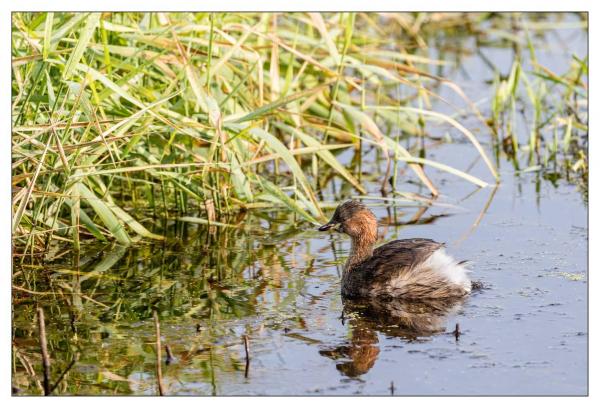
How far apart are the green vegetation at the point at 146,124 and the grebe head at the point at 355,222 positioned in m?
0.45

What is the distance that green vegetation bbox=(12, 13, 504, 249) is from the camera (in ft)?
22.9

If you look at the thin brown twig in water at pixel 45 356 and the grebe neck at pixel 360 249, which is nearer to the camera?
the thin brown twig in water at pixel 45 356

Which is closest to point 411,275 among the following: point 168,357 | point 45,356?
point 168,357

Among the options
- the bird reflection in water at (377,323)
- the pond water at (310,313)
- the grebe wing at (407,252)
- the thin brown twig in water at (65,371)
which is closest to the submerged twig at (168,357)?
the pond water at (310,313)

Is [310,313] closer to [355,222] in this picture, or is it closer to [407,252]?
[407,252]

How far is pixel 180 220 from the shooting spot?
821 cm

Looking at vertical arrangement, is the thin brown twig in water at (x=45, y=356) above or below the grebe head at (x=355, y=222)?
below

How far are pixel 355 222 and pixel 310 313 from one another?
109 cm

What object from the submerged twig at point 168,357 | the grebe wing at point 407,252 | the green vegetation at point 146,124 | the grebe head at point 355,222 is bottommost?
the submerged twig at point 168,357

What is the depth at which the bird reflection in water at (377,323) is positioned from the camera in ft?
18.1

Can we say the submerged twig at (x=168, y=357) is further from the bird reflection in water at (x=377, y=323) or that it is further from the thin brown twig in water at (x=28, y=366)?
the bird reflection in water at (x=377, y=323)

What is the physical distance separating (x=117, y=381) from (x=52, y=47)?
9.33ft

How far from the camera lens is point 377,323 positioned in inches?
245

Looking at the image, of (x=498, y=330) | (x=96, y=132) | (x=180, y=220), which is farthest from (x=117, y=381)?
(x=180, y=220)
